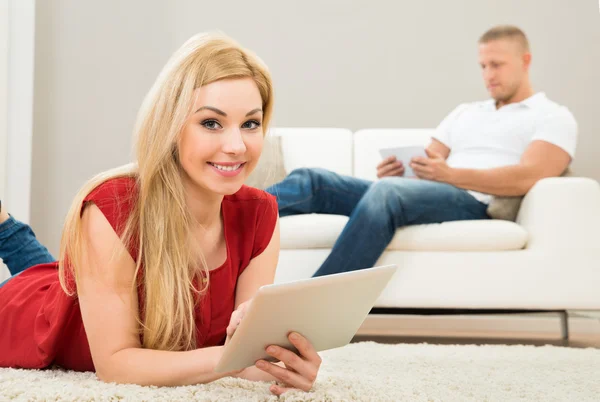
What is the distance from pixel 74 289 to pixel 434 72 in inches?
113

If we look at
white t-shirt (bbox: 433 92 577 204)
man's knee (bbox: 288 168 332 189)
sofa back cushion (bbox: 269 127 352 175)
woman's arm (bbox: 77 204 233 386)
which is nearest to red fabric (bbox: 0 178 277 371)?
woman's arm (bbox: 77 204 233 386)

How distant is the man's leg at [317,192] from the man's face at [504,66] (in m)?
0.76

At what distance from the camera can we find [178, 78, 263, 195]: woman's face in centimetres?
111

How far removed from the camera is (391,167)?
2.65 m

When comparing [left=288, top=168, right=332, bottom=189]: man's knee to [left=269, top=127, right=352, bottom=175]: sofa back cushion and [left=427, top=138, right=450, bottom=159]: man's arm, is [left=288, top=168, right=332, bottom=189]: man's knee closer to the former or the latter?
[left=269, top=127, right=352, bottom=175]: sofa back cushion

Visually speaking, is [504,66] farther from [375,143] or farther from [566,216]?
[566,216]

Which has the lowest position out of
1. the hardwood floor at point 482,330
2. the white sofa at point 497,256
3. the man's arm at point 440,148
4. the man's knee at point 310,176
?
the hardwood floor at point 482,330

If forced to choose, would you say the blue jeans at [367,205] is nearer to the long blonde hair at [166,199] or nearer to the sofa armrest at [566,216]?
the sofa armrest at [566,216]

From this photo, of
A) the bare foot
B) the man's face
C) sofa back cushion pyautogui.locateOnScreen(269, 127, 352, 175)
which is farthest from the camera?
sofa back cushion pyautogui.locateOnScreen(269, 127, 352, 175)

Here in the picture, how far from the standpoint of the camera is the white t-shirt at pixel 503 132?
262 cm

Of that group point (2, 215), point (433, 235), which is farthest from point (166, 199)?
point (433, 235)

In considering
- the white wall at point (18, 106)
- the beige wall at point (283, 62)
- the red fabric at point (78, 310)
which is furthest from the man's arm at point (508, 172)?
the white wall at point (18, 106)

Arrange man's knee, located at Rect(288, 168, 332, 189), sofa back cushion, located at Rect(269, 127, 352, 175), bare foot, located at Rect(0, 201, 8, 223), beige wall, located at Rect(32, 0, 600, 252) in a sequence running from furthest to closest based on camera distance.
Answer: beige wall, located at Rect(32, 0, 600, 252) → sofa back cushion, located at Rect(269, 127, 352, 175) → man's knee, located at Rect(288, 168, 332, 189) → bare foot, located at Rect(0, 201, 8, 223)

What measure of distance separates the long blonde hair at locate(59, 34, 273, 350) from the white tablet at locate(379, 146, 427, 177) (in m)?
1.51
